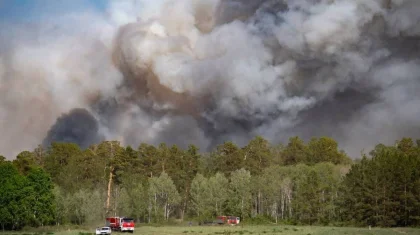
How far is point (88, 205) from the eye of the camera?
122 m

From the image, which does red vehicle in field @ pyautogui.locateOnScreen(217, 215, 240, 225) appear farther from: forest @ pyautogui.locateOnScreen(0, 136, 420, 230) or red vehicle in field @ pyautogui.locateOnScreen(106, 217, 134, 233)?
red vehicle in field @ pyautogui.locateOnScreen(106, 217, 134, 233)

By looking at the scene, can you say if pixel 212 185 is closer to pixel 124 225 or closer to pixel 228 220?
pixel 228 220

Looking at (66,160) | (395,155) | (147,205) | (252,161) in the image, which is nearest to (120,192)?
(147,205)

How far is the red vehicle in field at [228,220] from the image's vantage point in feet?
391

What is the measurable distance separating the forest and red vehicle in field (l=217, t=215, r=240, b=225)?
301 centimetres

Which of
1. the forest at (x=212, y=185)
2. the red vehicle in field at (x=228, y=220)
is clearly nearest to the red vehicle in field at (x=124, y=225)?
the forest at (x=212, y=185)

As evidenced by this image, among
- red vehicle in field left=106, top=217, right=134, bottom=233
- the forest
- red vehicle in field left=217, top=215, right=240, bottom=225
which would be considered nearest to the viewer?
red vehicle in field left=106, top=217, right=134, bottom=233

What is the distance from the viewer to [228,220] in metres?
120

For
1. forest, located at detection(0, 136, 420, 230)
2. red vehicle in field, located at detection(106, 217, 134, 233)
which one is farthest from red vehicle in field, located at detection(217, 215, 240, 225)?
red vehicle in field, located at detection(106, 217, 134, 233)

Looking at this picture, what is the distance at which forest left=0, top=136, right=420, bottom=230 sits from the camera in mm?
98500

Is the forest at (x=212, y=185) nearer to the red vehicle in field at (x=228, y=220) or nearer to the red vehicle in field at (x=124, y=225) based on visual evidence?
the red vehicle in field at (x=228, y=220)

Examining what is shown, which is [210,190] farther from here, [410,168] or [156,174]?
[410,168]

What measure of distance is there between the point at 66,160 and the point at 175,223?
1803 inches

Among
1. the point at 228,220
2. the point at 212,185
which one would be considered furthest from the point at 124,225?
the point at 212,185
